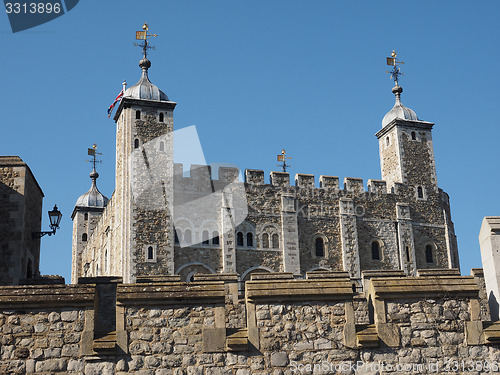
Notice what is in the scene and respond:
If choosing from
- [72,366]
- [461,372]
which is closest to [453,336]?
[461,372]

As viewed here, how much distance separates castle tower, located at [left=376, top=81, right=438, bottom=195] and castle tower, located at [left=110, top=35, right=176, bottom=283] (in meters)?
12.9

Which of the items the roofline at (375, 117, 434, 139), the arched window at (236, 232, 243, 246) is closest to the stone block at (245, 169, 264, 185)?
the arched window at (236, 232, 243, 246)

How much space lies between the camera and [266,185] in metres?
41.5

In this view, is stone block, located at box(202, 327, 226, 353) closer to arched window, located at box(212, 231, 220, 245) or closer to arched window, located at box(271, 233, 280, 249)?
arched window, located at box(212, 231, 220, 245)

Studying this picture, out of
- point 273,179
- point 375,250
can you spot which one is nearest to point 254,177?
point 273,179

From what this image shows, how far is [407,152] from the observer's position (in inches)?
1800

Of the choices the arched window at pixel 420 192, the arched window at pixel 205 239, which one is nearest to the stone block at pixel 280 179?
the arched window at pixel 205 239

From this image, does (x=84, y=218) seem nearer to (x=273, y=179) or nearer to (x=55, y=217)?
(x=273, y=179)

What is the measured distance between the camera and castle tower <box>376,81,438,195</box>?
45219 mm

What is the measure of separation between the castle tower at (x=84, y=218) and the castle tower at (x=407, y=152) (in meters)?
18.9

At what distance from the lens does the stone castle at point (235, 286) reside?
29.5 feet

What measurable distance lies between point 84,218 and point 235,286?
40.2 meters

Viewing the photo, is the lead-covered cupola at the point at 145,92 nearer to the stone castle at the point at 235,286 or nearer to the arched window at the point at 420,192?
the stone castle at the point at 235,286

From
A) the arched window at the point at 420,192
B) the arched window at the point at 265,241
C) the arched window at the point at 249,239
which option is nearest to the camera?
the arched window at the point at 249,239
